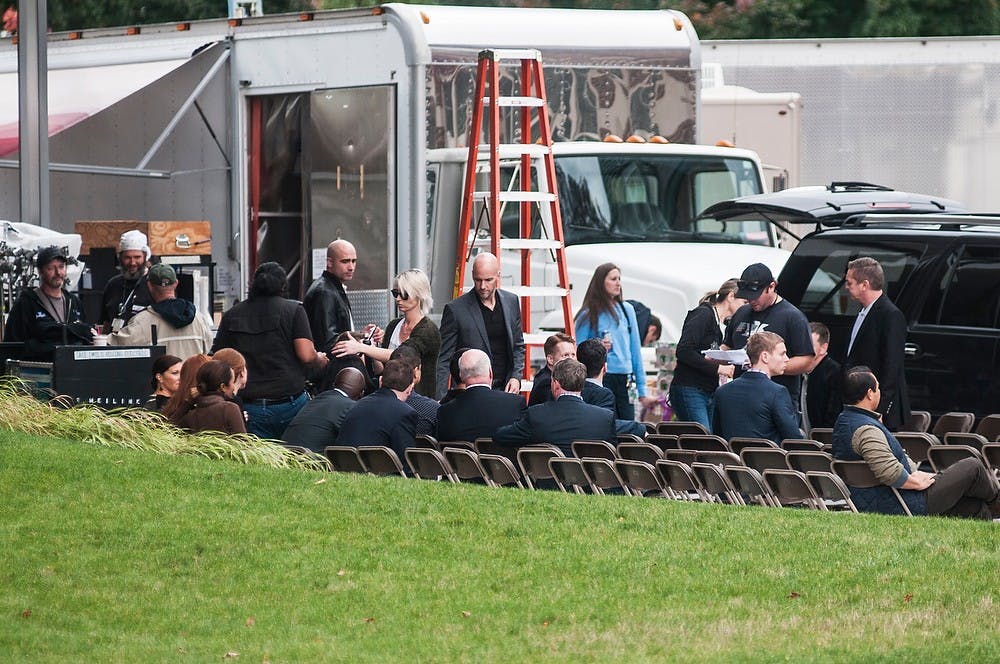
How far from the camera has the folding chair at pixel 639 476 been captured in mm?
9039

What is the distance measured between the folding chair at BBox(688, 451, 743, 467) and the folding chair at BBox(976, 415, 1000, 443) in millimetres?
2141

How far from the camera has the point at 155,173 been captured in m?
15.4

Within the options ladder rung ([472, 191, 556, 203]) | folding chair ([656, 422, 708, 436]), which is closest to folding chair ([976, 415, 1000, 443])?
folding chair ([656, 422, 708, 436])

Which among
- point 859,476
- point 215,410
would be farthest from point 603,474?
point 215,410

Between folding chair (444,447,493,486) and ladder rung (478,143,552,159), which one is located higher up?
ladder rung (478,143,552,159)

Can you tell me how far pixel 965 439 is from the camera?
1005 centimetres

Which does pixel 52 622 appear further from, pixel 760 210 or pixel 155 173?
pixel 155 173

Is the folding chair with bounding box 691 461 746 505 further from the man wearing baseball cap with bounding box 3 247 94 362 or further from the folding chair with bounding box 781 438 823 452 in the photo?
the man wearing baseball cap with bounding box 3 247 94 362

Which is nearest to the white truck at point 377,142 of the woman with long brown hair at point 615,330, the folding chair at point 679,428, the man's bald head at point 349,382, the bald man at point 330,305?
the woman with long brown hair at point 615,330

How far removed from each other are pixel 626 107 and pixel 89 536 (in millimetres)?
7947

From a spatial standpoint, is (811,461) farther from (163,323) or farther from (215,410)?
(163,323)

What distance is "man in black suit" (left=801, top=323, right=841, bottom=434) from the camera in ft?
37.8

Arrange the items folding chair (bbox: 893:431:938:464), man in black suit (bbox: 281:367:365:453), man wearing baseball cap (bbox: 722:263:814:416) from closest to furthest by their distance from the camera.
Answer: folding chair (bbox: 893:431:938:464) < man in black suit (bbox: 281:367:365:453) < man wearing baseball cap (bbox: 722:263:814:416)

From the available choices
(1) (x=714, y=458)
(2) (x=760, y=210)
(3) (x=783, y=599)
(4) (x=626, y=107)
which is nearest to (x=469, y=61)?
(4) (x=626, y=107)
